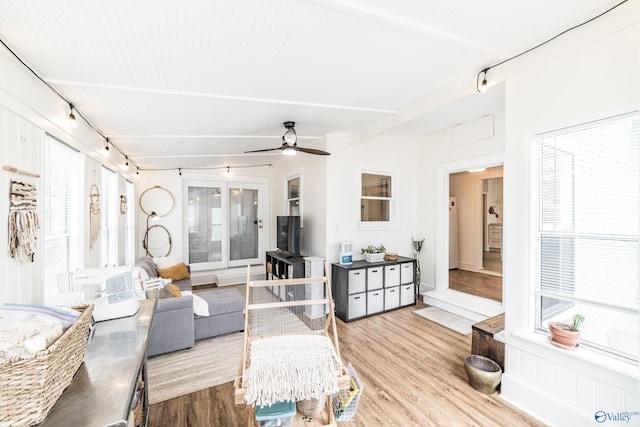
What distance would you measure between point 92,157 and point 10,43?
5.27 ft

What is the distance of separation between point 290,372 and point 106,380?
0.79 meters

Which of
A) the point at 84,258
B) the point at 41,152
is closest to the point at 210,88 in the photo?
the point at 41,152

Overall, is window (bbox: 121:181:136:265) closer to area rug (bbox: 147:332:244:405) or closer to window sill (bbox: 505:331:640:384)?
area rug (bbox: 147:332:244:405)

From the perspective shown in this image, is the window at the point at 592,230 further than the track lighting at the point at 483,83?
No

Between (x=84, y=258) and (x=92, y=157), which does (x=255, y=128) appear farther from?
(x=84, y=258)

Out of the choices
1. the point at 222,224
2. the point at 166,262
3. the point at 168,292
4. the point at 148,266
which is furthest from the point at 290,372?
the point at 222,224

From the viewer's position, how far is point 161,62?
1.83 meters

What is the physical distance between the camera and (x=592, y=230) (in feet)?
6.15

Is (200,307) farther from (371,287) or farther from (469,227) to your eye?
(469,227)

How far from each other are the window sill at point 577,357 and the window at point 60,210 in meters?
3.67

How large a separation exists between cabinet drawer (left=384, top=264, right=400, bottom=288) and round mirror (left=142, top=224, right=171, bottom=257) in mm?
4521

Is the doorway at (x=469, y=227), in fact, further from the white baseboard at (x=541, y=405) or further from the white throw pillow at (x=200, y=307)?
the white throw pillow at (x=200, y=307)

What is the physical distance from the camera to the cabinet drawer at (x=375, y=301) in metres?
3.97

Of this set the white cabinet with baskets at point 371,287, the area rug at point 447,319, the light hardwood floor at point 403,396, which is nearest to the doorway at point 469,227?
the area rug at point 447,319
